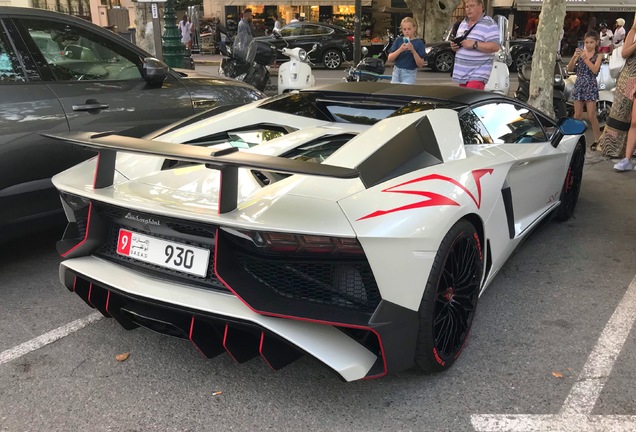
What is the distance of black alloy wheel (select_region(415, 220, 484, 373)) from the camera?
232 cm

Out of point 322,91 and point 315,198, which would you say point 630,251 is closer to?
point 322,91

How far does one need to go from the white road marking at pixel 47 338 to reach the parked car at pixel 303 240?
0.52 meters

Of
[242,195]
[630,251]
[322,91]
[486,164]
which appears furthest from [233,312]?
[630,251]

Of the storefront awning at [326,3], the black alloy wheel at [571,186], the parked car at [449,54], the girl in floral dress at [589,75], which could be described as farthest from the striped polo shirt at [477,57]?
the storefront awning at [326,3]

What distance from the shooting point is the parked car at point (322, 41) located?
60.3 ft

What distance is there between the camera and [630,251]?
13.9ft

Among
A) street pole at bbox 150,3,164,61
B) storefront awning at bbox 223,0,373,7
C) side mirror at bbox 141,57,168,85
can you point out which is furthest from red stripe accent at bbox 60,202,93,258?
storefront awning at bbox 223,0,373,7

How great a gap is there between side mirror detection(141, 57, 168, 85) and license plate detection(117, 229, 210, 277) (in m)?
2.02

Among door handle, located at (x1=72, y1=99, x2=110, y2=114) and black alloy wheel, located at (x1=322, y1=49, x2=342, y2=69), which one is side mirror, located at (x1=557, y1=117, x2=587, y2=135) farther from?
black alloy wheel, located at (x1=322, y1=49, x2=342, y2=69)

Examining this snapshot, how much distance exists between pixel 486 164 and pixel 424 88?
2.66 ft

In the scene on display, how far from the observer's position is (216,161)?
1.96 m

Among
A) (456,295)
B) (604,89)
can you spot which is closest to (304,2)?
(604,89)

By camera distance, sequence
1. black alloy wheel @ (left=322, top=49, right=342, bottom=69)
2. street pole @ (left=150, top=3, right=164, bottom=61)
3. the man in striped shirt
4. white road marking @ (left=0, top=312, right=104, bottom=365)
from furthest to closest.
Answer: black alloy wheel @ (left=322, top=49, right=342, bottom=69) < street pole @ (left=150, top=3, right=164, bottom=61) < the man in striped shirt < white road marking @ (left=0, top=312, right=104, bottom=365)

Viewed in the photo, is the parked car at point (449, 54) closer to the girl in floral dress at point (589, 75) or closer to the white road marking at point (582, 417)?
the girl in floral dress at point (589, 75)
